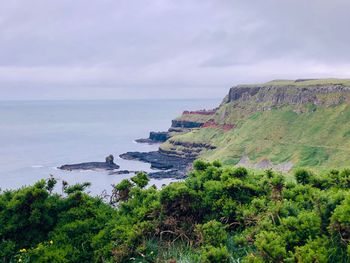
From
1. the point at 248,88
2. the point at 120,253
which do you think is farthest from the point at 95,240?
the point at 248,88

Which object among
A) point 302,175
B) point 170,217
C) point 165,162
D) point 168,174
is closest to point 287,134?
point 165,162

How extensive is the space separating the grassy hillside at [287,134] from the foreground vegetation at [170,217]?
70479 millimetres

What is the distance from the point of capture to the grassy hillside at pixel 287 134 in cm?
8462

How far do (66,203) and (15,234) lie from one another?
115 cm

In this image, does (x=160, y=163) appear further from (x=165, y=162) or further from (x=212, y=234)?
(x=212, y=234)

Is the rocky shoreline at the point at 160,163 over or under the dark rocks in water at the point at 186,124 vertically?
under

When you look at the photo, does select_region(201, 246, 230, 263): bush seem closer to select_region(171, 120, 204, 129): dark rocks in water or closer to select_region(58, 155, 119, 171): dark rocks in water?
select_region(58, 155, 119, 171): dark rocks in water

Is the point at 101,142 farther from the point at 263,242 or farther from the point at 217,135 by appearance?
the point at 263,242

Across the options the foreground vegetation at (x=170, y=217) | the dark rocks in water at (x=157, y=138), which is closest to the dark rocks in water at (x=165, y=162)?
the dark rocks in water at (x=157, y=138)

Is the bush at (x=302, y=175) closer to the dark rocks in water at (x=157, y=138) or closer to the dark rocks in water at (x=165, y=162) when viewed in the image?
the dark rocks in water at (x=165, y=162)

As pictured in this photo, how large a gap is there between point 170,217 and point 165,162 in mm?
91627

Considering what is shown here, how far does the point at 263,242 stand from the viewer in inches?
235

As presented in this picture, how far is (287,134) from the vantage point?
3851 inches

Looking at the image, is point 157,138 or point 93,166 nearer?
point 93,166
